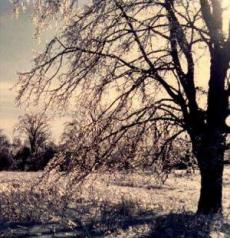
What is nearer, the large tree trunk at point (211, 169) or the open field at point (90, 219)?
the open field at point (90, 219)

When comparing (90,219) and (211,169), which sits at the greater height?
(211,169)

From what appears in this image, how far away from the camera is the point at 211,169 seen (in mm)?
17531

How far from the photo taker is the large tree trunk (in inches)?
670

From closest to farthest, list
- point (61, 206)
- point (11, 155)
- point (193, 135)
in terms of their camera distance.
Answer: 1. point (61, 206)
2. point (193, 135)
3. point (11, 155)

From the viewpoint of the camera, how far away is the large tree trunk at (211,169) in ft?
55.8

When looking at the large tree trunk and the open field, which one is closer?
the open field

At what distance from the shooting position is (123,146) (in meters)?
18.0

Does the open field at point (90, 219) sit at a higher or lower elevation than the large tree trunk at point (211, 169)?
lower

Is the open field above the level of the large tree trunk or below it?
below

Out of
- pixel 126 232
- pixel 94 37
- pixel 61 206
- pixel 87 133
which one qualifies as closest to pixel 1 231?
pixel 126 232

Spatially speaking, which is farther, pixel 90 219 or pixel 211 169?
pixel 211 169

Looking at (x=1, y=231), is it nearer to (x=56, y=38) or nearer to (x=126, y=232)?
(x=126, y=232)

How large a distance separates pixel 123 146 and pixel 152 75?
8.13 feet

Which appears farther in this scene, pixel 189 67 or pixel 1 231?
pixel 189 67
